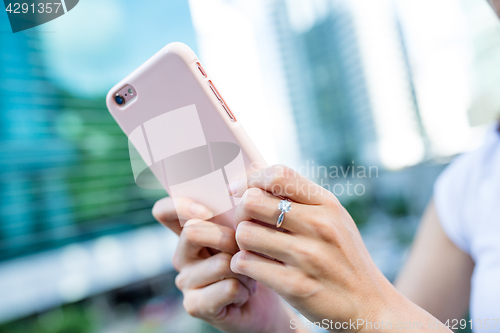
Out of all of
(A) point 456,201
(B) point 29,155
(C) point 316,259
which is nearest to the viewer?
(C) point 316,259

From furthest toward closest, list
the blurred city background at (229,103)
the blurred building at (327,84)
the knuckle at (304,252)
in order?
1. the blurred building at (327,84)
2. the blurred city background at (229,103)
3. the knuckle at (304,252)

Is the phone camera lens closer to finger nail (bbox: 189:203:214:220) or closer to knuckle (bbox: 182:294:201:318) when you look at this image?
finger nail (bbox: 189:203:214:220)

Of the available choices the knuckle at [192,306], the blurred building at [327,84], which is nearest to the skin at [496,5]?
the knuckle at [192,306]

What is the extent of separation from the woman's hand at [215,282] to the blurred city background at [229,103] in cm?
19

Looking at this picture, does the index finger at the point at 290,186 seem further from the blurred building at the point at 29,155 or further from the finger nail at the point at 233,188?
the blurred building at the point at 29,155

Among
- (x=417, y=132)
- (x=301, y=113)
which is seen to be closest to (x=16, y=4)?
(x=301, y=113)

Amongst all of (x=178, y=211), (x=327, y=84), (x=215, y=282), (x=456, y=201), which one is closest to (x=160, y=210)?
(x=178, y=211)

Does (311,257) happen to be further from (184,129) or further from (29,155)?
(29,155)

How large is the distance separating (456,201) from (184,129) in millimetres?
591

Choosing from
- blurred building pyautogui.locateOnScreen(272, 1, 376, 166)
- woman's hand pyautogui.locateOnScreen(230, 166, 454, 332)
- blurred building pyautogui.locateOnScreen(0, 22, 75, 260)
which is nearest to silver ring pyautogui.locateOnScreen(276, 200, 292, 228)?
woman's hand pyautogui.locateOnScreen(230, 166, 454, 332)

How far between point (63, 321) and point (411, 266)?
4.65ft

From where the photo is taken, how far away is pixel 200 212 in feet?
1.49

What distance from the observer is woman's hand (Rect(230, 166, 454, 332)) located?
1.04 feet

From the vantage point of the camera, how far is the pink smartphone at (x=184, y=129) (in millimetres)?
377
